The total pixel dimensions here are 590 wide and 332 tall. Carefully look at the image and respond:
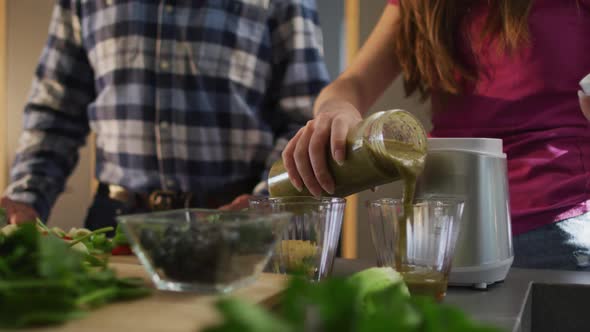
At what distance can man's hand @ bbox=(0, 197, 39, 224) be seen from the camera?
4.93 ft

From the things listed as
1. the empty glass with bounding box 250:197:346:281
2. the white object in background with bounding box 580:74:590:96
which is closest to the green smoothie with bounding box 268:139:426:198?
the empty glass with bounding box 250:197:346:281

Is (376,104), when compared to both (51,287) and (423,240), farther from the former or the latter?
(51,287)

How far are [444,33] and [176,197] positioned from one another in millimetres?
838

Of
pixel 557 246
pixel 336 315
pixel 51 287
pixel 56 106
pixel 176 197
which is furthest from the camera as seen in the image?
pixel 56 106

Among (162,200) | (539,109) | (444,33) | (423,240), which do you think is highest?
(444,33)

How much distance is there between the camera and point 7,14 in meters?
3.67

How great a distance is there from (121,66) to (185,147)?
0.29 meters

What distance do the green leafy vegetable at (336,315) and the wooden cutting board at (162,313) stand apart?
50 millimetres

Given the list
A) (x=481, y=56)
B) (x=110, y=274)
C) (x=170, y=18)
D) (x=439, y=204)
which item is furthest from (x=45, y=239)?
(x=170, y=18)

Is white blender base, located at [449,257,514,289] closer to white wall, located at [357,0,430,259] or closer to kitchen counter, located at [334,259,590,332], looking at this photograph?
kitchen counter, located at [334,259,590,332]

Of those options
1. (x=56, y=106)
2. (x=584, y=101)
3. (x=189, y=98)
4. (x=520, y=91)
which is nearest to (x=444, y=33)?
(x=520, y=91)

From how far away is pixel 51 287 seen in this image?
509 millimetres

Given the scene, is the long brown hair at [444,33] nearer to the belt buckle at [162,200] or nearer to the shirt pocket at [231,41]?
the shirt pocket at [231,41]

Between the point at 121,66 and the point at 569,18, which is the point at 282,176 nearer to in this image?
the point at 569,18
